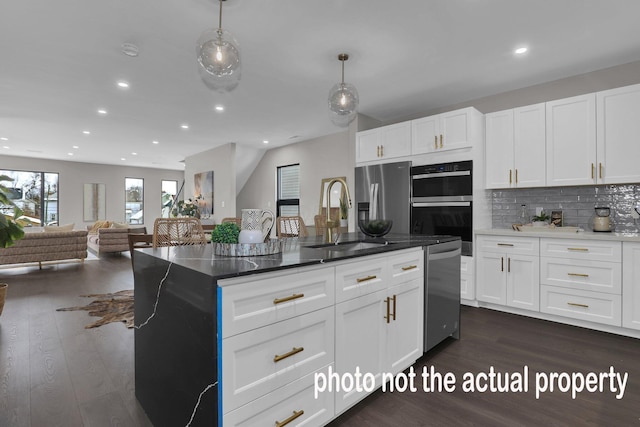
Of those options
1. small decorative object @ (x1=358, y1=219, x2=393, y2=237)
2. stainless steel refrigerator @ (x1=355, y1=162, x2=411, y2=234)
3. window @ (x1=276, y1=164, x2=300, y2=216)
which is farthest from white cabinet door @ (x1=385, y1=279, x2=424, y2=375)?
window @ (x1=276, y1=164, x2=300, y2=216)

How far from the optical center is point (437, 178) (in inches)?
150

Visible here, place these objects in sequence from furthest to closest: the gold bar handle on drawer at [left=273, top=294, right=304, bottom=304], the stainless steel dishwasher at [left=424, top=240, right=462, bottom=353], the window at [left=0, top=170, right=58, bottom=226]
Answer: the window at [left=0, top=170, right=58, bottom=226], the stainless steel dishwasher at [left=424, top=240, right=462, bottom=353], the gold bar handle on drawer at [left=273, top=294, right=304, bottom=304]

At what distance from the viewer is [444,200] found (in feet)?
12.4

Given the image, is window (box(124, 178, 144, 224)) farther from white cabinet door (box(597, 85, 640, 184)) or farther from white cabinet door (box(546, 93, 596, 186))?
white cabinet door (box(597, 85, 640, 184))

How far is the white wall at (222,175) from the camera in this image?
729 centimetres

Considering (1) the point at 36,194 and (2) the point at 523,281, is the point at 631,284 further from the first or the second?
(1) the point at 36,194

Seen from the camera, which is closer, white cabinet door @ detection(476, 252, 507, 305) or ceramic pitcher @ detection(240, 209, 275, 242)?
ceramic pitcher @ detection(240, 209, 275, 242)

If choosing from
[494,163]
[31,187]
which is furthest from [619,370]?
[31,187]

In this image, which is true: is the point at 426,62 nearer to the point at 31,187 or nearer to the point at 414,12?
the point at 414,12

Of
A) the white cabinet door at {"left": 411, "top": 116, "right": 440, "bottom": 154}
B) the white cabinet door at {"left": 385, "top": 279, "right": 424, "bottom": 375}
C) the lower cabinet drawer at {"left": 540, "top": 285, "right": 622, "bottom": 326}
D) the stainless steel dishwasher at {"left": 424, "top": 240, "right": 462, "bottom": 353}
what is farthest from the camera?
the white cabinet door at {"left": 411, "top": 116, "right": 440, "bottom": 154}

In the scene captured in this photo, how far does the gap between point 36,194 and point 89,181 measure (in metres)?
1.39

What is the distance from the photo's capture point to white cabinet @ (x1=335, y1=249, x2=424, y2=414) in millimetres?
1565

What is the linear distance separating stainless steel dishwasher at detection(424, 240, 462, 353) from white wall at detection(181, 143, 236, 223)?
570 centimetres

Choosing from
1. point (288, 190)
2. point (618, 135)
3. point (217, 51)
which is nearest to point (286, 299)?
point (217, 51)
